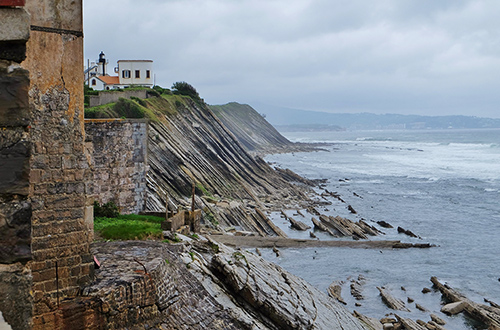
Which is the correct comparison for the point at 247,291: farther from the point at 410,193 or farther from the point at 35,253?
the point at 410,193

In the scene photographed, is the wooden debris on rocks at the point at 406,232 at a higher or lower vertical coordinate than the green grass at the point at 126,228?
lower

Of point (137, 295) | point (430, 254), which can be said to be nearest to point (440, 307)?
point (430, 254)

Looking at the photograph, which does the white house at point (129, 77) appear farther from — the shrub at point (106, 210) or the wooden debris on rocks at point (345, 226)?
the shrub at point (106, 210)

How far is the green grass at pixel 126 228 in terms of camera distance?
1619 centimetres

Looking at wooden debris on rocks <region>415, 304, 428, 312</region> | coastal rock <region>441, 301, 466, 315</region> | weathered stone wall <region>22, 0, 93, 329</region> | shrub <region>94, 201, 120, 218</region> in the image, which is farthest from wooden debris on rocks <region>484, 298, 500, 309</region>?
weathered stone wall <region>22, 0, 93, 329</region>

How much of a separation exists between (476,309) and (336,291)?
5.84 m

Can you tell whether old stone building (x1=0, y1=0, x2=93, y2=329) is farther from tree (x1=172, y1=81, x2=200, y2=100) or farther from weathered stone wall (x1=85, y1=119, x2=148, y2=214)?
tree (x1=172, y1=81, x2=200, y2=100)

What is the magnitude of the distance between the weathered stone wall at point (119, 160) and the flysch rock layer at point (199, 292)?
4.70 metres

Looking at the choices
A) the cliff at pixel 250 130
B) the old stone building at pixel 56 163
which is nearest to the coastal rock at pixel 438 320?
the old stone building at pixel 56 163

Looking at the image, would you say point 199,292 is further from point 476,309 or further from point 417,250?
point 417,250

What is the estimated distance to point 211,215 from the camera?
3186 cm

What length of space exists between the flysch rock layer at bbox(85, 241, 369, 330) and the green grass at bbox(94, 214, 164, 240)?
97 centimetres

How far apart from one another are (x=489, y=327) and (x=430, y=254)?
38.4ft

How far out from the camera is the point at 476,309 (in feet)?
71.9
